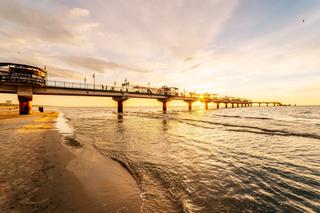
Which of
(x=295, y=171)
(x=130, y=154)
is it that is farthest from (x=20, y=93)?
(x=295, y=171)

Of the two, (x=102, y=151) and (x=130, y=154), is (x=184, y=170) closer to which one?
(x=130, y=154)

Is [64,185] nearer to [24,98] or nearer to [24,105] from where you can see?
[24,98]

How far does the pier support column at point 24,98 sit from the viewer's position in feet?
105

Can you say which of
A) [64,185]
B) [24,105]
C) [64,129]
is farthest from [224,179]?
[24,105]

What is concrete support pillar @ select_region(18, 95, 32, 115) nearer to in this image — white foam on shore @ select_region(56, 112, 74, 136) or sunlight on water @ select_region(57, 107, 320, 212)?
white foam on shore @ select_region(56, 112, 74, 136)

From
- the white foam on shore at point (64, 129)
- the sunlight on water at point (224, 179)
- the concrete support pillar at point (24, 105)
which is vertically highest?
the concrete support pillar at point (24, 105)

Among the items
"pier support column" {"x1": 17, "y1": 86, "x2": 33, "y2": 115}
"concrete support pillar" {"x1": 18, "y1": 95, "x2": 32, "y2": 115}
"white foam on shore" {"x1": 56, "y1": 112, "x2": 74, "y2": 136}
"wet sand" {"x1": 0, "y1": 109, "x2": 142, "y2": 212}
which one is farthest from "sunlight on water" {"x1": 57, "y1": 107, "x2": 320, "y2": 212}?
"concrete support pillar" {"x1": 18, "y1": 95, "x2": 32, "y2": 115}

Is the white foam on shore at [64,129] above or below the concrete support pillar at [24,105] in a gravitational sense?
below

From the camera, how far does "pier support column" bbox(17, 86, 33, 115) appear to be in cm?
3200

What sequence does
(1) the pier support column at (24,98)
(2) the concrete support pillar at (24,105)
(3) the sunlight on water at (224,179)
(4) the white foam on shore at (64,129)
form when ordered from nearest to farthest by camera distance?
(3) the sunlight on water at (224,179)
(4) the white foam on shore at (64,129)
(1) the pier support column at (24,98)
(2) the concrete support pillar at (24,105)

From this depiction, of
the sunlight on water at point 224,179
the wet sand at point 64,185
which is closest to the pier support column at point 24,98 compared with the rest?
the wet sand at point 64,185

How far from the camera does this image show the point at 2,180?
5.04m

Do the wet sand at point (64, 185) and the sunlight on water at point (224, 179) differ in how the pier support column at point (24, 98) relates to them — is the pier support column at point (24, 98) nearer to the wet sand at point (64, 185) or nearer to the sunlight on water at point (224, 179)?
the wet sand at point (64, 185)

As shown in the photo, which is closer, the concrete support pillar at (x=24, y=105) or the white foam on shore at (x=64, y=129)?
the white foam on shore at (x=64, y=129)
